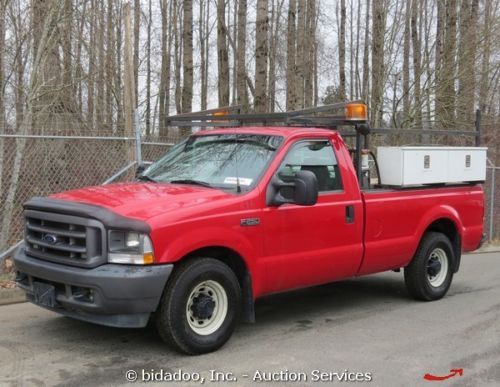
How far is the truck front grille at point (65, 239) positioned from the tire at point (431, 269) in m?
4.12

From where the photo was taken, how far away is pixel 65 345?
5.29 m

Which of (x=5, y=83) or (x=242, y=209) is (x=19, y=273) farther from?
(x=5, y=83)

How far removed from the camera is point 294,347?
5.44 metres

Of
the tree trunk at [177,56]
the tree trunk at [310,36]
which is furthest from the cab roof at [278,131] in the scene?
the tree trunk at [177,56]

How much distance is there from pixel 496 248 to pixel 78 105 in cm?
1034

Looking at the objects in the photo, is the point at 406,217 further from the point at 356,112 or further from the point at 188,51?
the point at 188,51

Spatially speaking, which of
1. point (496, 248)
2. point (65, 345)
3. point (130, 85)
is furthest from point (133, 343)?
point (496, 248)

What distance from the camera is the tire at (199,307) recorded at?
4.89 meters

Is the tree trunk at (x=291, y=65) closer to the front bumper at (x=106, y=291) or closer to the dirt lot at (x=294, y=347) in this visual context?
the dirt lot at (x=294, y=347)

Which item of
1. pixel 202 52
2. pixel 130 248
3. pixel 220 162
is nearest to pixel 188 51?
pixel 220 162

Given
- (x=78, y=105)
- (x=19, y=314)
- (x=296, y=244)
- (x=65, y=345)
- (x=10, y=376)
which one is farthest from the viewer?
(x=78, y=105)

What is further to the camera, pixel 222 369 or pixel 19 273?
pixel 19 273

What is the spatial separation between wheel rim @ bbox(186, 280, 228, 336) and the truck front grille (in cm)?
88

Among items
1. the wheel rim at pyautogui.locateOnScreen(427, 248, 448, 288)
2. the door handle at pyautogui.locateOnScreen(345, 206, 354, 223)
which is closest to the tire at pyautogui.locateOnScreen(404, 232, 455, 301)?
the wheel rim at pyautogui.locateOnScreen(427, 248, 448, 288)
